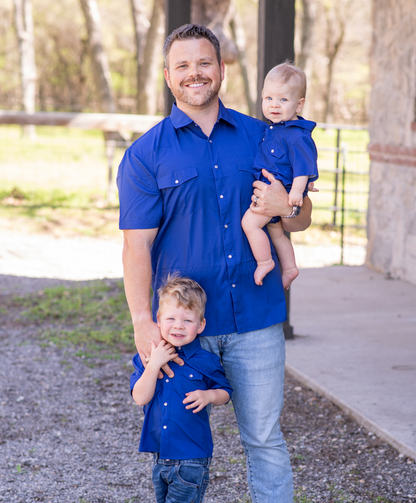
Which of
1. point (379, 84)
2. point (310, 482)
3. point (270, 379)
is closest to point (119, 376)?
point (310, 482)

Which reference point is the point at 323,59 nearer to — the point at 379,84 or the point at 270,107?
the point at 379,84

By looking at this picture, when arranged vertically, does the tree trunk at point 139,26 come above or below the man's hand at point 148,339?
above

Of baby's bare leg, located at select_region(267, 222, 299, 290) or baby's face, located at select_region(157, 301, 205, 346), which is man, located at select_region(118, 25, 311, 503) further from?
baby's bare leg, located at select_region(267, 222, 299, 290)

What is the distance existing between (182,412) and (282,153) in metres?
0.97

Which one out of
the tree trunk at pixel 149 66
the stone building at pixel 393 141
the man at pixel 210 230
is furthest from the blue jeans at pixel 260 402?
the tree trunk at pixel 149 66

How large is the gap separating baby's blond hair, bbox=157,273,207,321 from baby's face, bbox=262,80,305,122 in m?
0.71

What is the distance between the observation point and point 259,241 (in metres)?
2.28

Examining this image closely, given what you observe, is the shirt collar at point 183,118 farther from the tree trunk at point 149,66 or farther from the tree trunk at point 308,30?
the tree trunk at point 308,30

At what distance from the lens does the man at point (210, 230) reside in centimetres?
223

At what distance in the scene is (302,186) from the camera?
235 centimetres

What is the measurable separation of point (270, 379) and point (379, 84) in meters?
5.30

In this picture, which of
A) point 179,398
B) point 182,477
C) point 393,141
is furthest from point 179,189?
point 393,141

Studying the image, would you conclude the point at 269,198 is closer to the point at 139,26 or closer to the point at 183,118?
the point at 183,118

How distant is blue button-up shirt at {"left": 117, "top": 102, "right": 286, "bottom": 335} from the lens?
7.30ft
